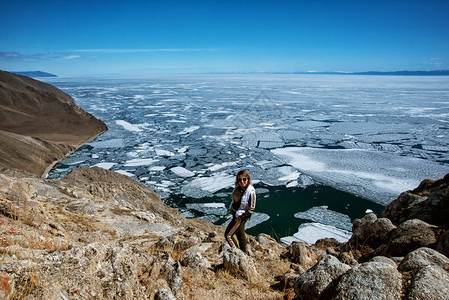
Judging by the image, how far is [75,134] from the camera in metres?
27.8

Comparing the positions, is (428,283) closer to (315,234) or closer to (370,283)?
(370,283)

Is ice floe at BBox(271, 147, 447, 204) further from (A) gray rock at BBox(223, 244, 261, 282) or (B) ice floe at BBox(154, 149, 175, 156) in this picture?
(A) gray rock at BBox(223, 244, 261, 282)

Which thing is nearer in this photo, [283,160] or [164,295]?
[164,295]

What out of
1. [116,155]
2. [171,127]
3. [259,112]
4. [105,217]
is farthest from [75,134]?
[105,217]

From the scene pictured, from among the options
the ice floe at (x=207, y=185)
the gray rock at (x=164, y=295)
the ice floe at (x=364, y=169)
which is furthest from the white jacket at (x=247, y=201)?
the ice floe at (x=364, y=169)

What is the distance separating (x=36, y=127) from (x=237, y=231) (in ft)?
105

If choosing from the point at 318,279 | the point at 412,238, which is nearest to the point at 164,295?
the point at 318,279

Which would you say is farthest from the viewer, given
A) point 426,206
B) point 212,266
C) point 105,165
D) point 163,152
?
point 163,152

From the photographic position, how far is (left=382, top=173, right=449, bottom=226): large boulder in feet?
16.5

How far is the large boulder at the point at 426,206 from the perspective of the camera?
5.03 m

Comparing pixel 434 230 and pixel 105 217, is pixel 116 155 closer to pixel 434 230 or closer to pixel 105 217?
pixel 105 217

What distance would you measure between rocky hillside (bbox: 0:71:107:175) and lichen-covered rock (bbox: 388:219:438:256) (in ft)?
61.0

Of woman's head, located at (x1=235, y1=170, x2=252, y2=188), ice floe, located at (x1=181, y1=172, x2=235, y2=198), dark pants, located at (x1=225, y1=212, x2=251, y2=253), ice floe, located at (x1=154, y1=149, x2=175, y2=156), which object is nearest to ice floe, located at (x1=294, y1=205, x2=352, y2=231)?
ice floe, located at (x1=181, y1=172, x2=235, y2=198)

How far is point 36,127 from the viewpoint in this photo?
29094mm
